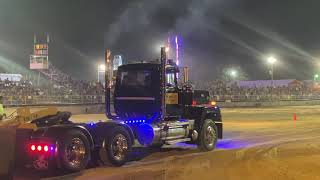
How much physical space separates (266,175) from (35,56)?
69.1 metres

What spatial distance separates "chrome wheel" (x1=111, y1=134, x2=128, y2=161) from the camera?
12.6 metres

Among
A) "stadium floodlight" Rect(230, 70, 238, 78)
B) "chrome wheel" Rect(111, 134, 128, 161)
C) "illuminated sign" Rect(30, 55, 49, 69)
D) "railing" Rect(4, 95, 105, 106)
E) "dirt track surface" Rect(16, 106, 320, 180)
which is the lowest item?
"dirt track surface" Rect(16, 106, 320, 180)

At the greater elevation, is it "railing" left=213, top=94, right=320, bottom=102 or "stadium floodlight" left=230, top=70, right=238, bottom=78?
"stadium floodlight" left=230, top=70, right=238, bottom=78

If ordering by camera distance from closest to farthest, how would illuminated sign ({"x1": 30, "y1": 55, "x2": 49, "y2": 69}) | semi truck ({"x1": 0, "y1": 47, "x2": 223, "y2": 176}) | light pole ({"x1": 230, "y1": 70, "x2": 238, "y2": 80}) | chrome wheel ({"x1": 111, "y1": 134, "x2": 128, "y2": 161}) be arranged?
semi truck ({"x1": 0, "y1": 47, "x2": 223, "y2": 176}) < chrome wheel ({"x1": 111, "y1": 134, "x2": 128, "y2": 161}) < illuminated sign ({"x1": 30, "y1": 55, "x2": 49, "y2": 69}) < light pole ({"x1": 230, "y1": 70, "x2": 238, "y2": 80})

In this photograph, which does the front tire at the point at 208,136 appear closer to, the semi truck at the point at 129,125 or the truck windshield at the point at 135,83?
the semi truck at the point at 129,125

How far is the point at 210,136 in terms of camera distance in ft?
54.3

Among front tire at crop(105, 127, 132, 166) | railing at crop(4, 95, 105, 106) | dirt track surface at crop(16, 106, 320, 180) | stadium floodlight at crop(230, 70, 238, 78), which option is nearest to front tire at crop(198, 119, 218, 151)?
dirt track surface at crop(16, 106, 320, 180)

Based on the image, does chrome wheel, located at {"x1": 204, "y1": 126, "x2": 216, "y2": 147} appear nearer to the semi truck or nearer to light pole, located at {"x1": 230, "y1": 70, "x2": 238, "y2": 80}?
the semi truck

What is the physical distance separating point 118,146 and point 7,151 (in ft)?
10.3

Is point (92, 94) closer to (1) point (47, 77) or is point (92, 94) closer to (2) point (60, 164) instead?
(1) point (47, 77)

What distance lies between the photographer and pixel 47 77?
80.6 meters

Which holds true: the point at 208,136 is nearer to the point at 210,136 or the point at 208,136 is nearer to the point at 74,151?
the point at 210,136

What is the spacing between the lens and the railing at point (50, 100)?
137 feet

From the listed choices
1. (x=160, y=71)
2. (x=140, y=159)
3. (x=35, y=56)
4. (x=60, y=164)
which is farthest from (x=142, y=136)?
(x=35, y=56)
